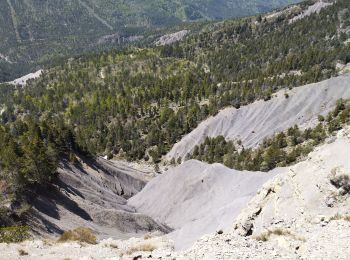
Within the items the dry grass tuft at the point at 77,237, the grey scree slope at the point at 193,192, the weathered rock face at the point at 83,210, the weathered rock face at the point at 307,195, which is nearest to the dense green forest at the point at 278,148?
the grey scree slope at the point at 193,192

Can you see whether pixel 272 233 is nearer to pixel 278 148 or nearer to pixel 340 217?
pixel 340 217

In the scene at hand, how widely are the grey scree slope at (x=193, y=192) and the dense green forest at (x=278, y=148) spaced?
20.3 metres

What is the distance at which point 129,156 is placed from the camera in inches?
5217

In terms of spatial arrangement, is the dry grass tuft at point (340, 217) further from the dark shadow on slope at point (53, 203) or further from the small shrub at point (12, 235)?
the dark shadow on slope at point (53, 203)

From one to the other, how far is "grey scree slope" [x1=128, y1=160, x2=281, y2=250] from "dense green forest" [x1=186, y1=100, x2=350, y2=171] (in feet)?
66.6

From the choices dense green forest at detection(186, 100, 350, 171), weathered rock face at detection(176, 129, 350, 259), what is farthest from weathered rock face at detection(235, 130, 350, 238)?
dense green forest at detection(186, 100, 350, 171)

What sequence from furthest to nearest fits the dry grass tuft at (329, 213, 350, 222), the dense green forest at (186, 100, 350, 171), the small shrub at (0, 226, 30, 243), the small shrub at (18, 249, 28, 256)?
1. the dense green forest at (186, 100, 350, 171)
2. the small shrub at (0, 226, 30, 243)
3. the small shrub at (18, 249, 28, 256)
4. the dry grass tuft at (329, 213, 350, 222)

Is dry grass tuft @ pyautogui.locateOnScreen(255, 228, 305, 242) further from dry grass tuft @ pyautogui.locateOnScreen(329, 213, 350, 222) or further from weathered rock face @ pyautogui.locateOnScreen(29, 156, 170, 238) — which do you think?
weathered rock face @ pyautogui.locateOnScreen(29, 156, 170, 238)

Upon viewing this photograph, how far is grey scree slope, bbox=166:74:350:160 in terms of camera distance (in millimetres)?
119500

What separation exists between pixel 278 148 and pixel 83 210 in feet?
185

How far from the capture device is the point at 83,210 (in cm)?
6438

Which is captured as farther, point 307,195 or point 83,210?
point 83,210

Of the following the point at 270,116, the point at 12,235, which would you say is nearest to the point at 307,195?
the point at 12,235

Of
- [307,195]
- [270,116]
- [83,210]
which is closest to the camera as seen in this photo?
[307,195]
